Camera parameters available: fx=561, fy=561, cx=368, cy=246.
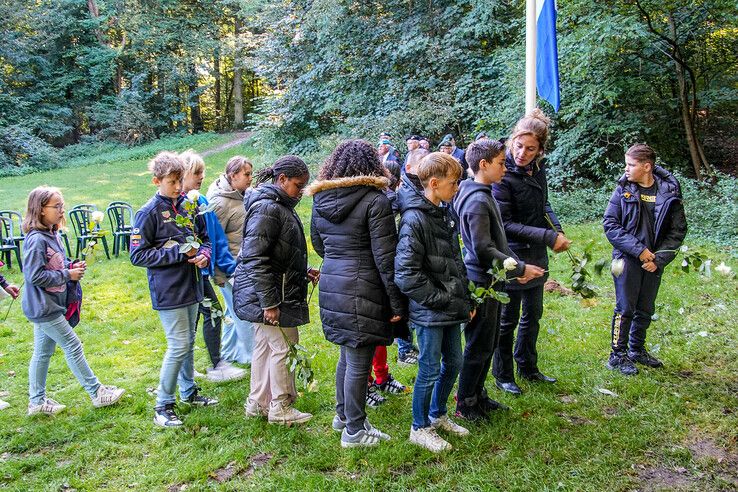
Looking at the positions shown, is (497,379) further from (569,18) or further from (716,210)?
(569,18)

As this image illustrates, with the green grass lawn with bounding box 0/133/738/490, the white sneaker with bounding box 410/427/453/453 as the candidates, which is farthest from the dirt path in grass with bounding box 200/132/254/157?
the white sneaker with bounding box 410/427/453/453

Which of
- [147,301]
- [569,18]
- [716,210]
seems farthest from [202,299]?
[569,18]

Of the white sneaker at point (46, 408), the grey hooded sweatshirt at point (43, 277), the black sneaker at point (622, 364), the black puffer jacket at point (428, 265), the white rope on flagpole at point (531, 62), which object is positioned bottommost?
the white sneaker at point (46, 408)

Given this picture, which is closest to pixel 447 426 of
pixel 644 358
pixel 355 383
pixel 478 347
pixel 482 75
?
pixel 478 347

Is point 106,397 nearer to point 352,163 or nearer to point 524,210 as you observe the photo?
point 352,163

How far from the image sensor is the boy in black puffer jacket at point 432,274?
316cm

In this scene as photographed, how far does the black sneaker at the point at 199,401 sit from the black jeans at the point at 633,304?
10.6 feet

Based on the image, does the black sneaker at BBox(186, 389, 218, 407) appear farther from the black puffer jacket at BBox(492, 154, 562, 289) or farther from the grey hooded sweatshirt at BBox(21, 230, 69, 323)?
the black puffer jacket at BBox(492, 154, 562, 289)

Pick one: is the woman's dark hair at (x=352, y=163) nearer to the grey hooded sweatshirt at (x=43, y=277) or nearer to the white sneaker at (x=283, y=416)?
the white sneaker at (x=283, y=416)

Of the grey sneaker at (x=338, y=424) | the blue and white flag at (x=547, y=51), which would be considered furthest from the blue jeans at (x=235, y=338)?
the blue and white flag at (x=547, y=51)

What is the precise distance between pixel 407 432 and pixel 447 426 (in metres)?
0.27

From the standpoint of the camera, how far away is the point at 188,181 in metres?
4.29

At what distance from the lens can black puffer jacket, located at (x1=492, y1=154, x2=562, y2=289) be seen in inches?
155

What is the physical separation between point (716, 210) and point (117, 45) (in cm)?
2889
